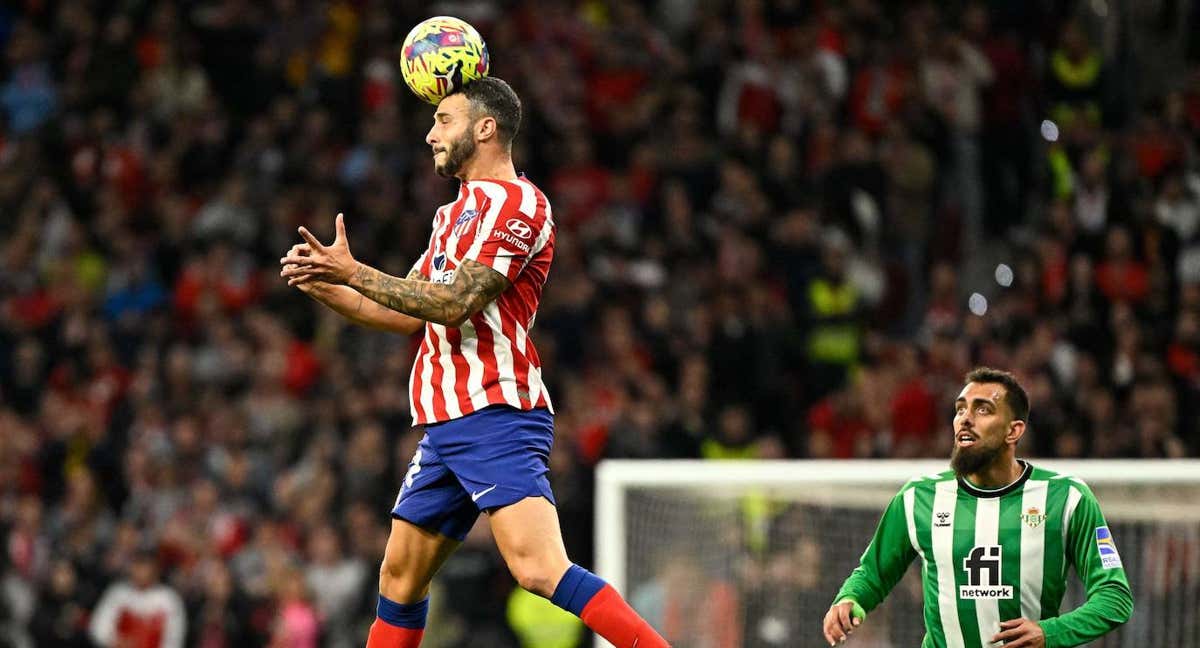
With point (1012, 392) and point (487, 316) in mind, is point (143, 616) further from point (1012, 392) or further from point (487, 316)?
point (1012, 392)

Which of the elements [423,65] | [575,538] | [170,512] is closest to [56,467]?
[170,512]

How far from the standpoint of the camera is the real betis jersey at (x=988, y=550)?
5.54 m

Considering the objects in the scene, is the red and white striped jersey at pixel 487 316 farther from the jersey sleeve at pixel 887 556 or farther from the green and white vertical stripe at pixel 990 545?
the green and white vertical stripe at pixel 990 545

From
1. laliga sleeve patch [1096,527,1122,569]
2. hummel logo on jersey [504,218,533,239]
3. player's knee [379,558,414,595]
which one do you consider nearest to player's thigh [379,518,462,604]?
player's knee [379,558,414,595]

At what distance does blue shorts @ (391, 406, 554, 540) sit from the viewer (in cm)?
519

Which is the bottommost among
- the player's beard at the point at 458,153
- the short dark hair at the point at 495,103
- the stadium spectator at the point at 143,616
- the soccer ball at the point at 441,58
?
the stadium spectator at the point at 143,616

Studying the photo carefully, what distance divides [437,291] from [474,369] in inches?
12.1

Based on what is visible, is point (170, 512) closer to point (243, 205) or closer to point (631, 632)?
point (243, 205)

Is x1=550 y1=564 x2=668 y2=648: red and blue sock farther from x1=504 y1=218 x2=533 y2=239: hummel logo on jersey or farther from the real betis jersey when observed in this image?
x1=504 y1=218 x2=533 y2=239: hummel logo on jersey

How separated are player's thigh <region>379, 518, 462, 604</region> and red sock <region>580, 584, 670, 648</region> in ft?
1.74

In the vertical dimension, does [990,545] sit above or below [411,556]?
above

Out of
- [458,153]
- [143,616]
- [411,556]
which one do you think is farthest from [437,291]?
[143,616]

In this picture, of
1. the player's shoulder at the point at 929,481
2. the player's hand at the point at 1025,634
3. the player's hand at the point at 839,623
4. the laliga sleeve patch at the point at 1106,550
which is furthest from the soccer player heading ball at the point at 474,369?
the laliga sleeve patch at the point at 1106,550

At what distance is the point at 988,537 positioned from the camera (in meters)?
5.59
